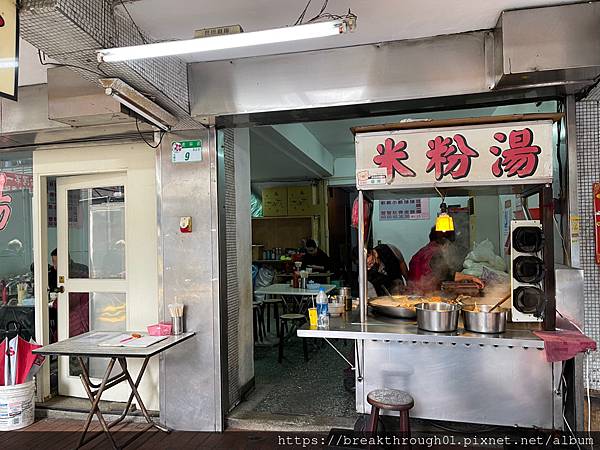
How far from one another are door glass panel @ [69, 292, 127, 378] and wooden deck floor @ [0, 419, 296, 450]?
577mm

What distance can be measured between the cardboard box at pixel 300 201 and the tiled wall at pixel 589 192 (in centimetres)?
611

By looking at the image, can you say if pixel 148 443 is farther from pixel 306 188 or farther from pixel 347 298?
pixel 306 188

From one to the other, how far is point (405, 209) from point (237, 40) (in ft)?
21.0

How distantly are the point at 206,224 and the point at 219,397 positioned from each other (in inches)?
53.8

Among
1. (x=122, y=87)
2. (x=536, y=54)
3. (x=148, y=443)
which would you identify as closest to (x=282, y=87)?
(x=122, y=87)

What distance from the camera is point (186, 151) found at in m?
3.44

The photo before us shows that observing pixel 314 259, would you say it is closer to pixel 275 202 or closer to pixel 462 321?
pixel 275 202

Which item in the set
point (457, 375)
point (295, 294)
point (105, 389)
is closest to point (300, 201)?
point (295, 294)

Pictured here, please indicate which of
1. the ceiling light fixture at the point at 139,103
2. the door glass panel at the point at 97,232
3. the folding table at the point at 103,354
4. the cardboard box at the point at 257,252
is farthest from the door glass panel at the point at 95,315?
the cardboard box at the point at 257,252

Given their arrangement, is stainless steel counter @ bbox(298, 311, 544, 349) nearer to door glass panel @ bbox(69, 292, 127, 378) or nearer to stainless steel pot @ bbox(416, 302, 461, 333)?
stainless steel pot @ bbox(416, 302, 461, 333)

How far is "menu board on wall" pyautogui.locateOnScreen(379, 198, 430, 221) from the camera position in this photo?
309 inches

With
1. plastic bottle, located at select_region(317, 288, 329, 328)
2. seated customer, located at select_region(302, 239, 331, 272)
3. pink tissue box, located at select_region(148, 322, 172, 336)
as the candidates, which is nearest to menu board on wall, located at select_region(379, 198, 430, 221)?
seated customer, located at select_region(302, 239, 331, 272)

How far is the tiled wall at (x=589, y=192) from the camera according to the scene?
2.89 m

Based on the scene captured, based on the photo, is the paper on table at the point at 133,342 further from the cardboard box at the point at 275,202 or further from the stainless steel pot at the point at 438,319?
the cardboard box at the point at 275,202
